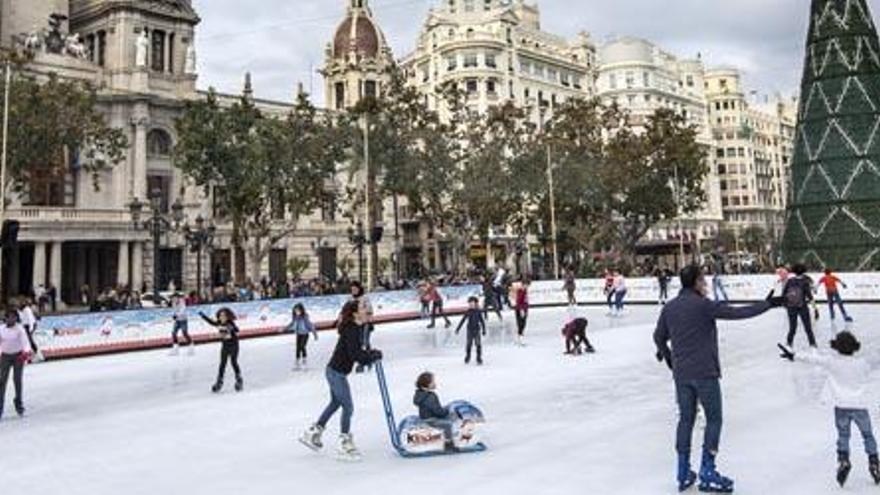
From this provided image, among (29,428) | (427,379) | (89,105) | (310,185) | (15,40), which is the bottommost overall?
(29,428)

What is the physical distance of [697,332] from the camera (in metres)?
6.53

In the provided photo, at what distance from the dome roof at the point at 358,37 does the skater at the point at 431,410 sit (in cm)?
6517

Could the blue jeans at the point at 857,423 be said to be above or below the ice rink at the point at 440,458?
above

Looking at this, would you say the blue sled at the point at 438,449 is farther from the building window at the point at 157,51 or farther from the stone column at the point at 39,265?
the building window at the point at 157,51

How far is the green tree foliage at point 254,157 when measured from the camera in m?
37.0

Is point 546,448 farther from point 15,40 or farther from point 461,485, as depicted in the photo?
point 15,40

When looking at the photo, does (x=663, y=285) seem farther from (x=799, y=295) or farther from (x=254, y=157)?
(x=799, y=295)

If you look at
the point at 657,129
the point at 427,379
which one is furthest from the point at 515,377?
the point at 657,129

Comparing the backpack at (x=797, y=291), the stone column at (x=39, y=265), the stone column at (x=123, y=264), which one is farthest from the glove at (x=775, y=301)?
the stone column at (x=123, y=264)

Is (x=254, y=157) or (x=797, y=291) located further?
(x=254, y=157)

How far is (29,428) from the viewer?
11523 mm

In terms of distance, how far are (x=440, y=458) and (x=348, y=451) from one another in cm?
100

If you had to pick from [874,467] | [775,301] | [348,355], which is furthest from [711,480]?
[348,355]

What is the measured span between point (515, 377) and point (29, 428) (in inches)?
316
